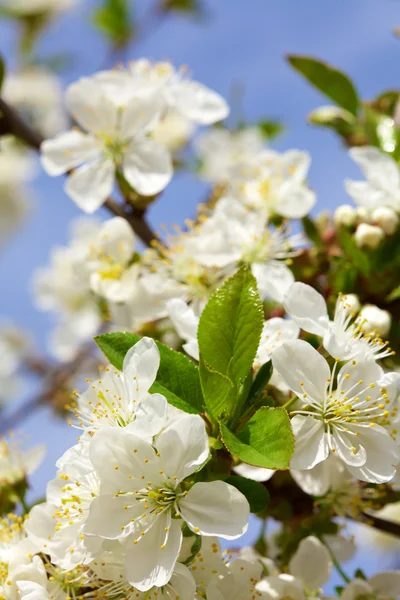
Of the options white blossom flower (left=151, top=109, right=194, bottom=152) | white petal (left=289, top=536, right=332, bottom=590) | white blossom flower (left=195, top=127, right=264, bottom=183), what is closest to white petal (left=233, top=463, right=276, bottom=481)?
white petal (left=289, top=536, right=332, bottom=590)

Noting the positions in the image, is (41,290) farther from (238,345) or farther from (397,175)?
(238,345)

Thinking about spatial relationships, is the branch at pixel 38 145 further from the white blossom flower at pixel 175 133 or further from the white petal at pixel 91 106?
the white blossom flower at pixel 175 133

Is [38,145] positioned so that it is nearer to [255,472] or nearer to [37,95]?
[255,472]

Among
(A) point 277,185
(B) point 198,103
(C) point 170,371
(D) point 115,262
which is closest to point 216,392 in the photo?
(C) point 170,371

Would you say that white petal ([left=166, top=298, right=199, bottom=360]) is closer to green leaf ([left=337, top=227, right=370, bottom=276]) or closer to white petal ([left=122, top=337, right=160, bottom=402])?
white petal ([left=122, top=337, right=160, bottom=402])

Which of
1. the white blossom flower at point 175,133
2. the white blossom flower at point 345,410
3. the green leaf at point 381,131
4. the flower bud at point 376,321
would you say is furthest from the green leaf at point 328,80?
the white blossom flower at point 175,133
